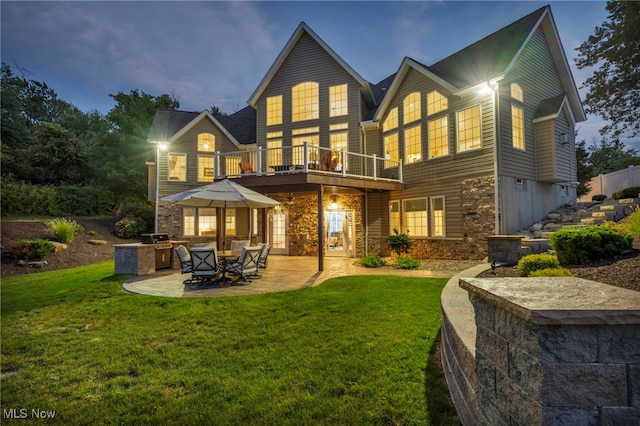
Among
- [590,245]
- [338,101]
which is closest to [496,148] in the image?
[590,245]

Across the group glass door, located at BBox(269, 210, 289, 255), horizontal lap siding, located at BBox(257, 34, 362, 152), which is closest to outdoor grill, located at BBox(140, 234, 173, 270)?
glass door, located at BBox(269, 210, 289, 255)

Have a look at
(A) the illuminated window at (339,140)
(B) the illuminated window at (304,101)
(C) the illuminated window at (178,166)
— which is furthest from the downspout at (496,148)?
(C) the illuminated window at (178,166)

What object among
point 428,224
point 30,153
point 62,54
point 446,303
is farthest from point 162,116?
point 446,303

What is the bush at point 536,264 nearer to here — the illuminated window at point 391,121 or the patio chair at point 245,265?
the patio chair at point 245,265

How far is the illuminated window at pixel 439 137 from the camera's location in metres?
11.3

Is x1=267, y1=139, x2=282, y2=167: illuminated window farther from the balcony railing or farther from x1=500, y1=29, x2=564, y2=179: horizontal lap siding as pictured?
x1=500, y1=29, x2=564, y2=179: horizontal lap siding

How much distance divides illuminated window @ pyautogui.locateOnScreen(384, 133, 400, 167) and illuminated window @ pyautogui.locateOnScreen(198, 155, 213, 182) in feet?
31.1

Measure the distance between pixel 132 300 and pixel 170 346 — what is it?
2.72 metres

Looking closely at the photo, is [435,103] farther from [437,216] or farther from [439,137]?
[437,216]

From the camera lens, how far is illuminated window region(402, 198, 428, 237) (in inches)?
472

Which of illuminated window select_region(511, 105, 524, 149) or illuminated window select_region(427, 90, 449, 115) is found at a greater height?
Answer: illuminated window select_region(427, 90, 449, 115)

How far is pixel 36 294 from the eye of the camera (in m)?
6.97

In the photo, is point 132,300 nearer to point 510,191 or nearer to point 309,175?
point 309,175

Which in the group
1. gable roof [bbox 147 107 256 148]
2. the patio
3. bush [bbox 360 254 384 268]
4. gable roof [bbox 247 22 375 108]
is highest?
gable roof [bbox 247 22 375 108]
